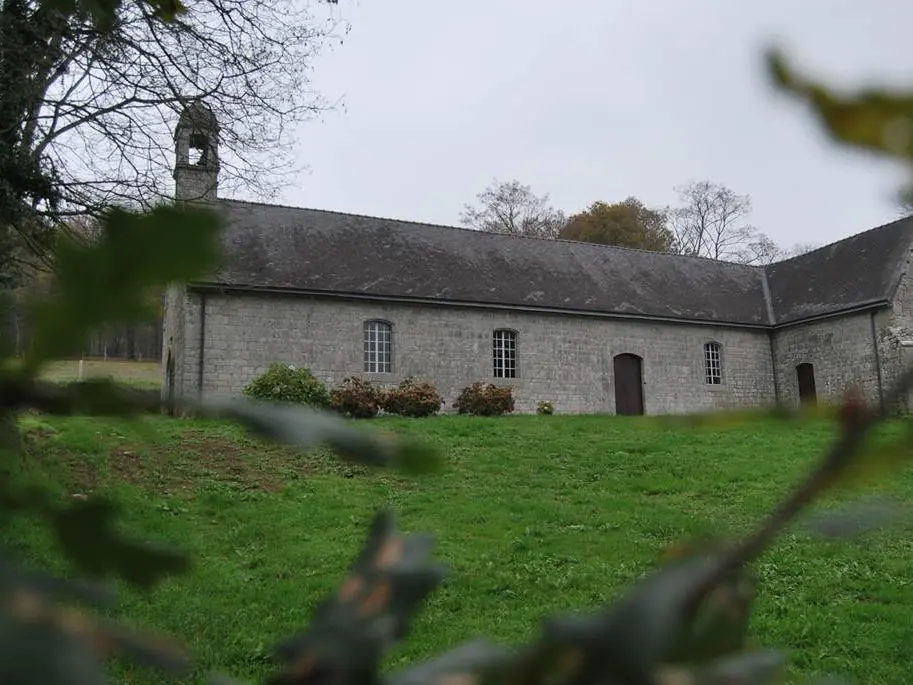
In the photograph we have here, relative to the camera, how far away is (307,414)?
0.58m

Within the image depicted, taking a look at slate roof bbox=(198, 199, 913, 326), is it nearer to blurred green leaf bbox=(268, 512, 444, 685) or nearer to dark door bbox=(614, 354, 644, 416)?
dark door bbox=(614, 354, 644, 416)

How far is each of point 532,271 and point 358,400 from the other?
26.3 feet

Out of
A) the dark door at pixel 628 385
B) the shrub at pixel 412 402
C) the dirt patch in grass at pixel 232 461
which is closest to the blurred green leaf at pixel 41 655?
the dirt patch in grass at pixel 232 461

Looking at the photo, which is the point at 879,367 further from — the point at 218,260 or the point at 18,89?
the point at 218,260

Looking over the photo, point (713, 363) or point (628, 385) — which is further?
point (713, 363)

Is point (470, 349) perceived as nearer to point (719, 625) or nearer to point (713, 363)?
point (713, 363)

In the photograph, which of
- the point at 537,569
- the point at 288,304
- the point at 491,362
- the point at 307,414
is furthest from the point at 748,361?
the point at 307,414

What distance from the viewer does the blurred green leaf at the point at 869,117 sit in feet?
1.86

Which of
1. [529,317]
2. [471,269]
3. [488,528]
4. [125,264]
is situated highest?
[471,269]

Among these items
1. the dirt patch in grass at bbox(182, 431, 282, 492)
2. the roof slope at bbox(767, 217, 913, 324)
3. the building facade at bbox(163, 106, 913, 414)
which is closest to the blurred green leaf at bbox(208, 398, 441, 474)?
the dirt patch in grass at bbox(182, 431, 282, 492)

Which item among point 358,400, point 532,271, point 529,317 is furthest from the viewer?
point 532,271

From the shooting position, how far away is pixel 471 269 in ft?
74.4

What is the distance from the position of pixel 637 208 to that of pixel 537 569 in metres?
38.3

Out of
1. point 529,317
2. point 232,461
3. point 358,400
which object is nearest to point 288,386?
point 358,400
